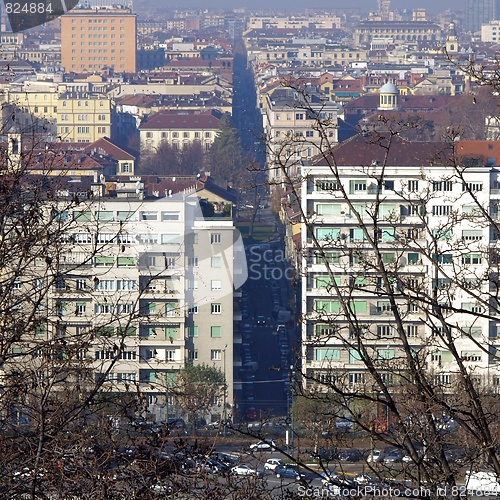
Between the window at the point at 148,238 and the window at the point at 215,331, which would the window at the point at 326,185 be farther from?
the window at the point at 215,331

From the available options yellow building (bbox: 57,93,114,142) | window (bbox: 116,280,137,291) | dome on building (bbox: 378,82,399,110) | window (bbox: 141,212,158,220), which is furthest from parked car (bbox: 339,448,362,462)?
dome on building (bbox: 378,82,399,110)

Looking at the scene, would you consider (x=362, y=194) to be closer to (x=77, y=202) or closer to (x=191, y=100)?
(x=77, y=202)

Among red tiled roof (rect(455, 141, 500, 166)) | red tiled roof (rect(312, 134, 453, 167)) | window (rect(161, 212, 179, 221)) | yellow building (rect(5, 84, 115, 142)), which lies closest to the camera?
window (rect(161, 212, 179, 221))

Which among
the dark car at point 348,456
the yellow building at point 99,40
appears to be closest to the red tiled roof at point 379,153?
the dark car at point 348,456

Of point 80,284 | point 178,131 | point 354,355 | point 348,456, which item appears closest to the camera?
point 80,284

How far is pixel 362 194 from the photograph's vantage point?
10.7 meters

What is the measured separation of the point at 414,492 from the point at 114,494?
72cm

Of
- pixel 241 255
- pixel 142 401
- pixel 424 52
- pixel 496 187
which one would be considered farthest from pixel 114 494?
pixel 424 52

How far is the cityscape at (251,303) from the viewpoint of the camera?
2.67 m

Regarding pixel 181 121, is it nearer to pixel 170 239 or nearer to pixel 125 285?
pixel 170 239

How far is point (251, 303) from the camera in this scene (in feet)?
48.7

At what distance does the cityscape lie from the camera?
2.67m

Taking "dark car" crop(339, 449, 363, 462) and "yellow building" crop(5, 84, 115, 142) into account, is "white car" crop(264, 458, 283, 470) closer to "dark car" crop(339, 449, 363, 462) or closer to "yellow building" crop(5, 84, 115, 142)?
"dark car" crop(339, 449, 363, 462)

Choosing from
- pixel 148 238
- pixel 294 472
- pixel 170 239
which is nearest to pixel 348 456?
pixel 294 472
